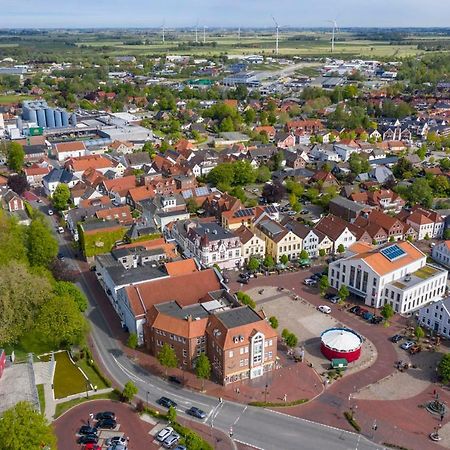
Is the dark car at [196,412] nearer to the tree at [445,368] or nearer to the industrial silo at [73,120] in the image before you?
the tree at [445,368]

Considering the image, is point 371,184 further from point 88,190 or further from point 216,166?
point 88,190

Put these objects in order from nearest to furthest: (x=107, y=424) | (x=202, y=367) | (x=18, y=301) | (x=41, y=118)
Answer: (x=107, y=424) < (x=202, y=367) < (x=18, y=301) < (x=41, y=118)

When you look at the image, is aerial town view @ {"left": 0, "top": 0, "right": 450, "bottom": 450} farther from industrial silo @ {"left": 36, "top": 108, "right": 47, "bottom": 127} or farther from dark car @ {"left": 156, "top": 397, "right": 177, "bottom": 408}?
industrial silo @ {"left": 36, "top": 108, "right": 47, "bottom": 127}

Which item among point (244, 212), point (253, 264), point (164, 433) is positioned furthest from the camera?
point (244, 212)

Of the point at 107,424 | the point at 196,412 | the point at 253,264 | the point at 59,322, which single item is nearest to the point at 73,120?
the point at 253,264

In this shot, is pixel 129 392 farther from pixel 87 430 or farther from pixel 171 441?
pixel 171 441

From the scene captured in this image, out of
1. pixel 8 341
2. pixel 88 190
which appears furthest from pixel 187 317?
pixel 88 190

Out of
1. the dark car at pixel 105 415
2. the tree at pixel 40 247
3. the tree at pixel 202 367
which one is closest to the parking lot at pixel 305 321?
the tree at pixel 202 367

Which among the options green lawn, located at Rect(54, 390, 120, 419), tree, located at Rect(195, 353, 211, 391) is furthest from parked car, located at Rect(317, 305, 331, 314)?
green lawn, located at Rect(54, 390, 120, 419)
